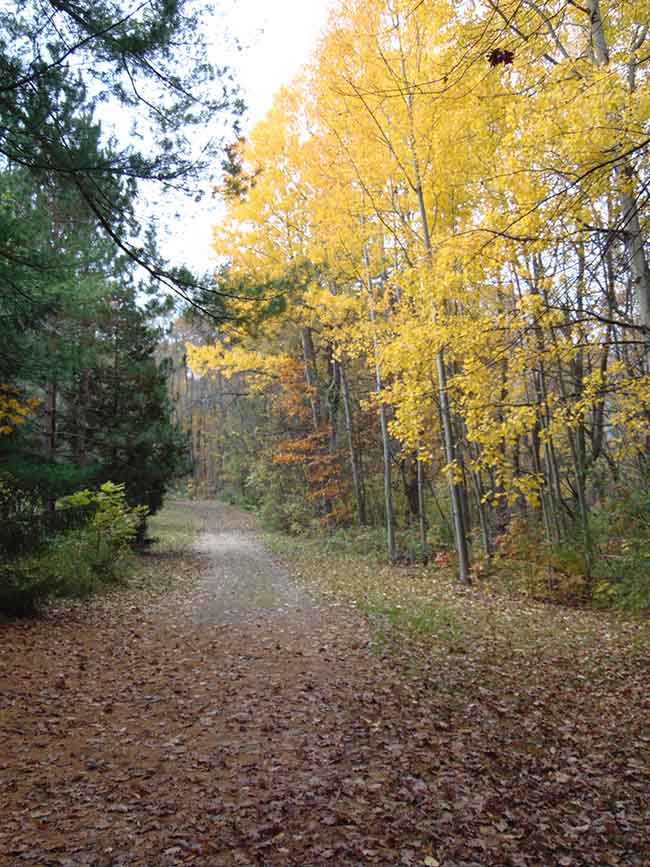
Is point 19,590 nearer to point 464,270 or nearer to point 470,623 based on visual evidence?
point 470,623

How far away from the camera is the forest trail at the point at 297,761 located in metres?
2.93

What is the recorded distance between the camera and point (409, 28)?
9969 millimetres

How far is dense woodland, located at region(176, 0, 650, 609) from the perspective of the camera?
227 inches

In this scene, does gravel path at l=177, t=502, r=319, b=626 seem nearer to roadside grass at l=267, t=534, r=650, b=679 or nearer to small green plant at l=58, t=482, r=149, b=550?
roadside grass at l=267, t=534, r=650, b=679

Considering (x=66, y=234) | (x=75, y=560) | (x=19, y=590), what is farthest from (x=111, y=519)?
(x=66, y=234)

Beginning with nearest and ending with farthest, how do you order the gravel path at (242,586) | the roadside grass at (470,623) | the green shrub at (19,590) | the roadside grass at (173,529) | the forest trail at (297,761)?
the forest trail at (297,761)
the roadside grass at (470,623)
the green shrub at (19,590)
the gravel path at (242,586)
the roadside grass at (173,529)

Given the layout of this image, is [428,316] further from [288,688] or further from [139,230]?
[288,688]

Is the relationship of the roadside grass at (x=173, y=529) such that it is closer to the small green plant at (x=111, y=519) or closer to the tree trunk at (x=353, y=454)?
the small green plant at (x=111, y=519)

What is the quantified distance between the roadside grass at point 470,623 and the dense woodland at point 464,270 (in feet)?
2.94

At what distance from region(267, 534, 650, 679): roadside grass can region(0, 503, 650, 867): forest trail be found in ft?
1.43

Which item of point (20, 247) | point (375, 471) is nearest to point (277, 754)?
point (20, 247)

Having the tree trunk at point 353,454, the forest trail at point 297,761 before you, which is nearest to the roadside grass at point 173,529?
the tree trunk at point 353,454

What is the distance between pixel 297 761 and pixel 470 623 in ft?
15.3

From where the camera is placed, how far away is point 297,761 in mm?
3816
